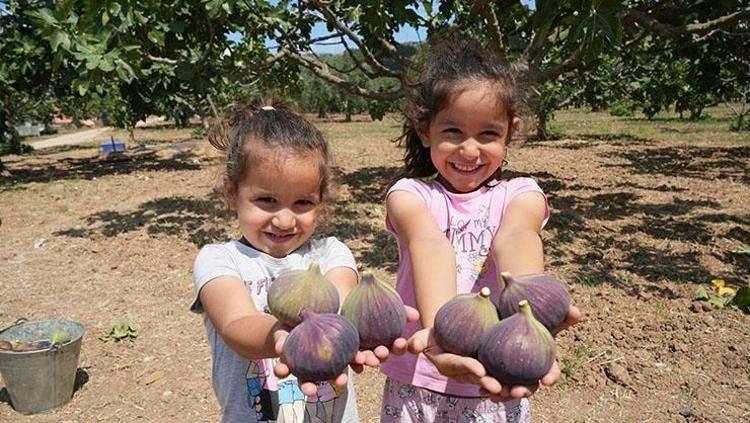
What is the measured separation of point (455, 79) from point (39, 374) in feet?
9.79

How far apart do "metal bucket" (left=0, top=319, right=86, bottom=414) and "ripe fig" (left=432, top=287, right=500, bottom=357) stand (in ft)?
9.84

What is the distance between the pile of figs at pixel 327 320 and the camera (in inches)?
42.4

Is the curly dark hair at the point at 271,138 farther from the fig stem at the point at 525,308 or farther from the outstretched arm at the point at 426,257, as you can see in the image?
the fig stem at the point at 525,308

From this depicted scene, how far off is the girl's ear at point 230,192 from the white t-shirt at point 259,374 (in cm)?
11

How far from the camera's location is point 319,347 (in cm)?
106

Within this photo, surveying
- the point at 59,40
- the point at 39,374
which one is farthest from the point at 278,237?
the point at 59,40

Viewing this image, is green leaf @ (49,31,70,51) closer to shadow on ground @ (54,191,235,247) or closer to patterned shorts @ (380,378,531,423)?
shadow on ground @ (54,191,235,247)

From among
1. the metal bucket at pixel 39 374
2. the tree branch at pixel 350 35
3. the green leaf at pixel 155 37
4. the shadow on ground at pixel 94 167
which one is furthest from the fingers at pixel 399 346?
the shadow on ground at pixel 94 167

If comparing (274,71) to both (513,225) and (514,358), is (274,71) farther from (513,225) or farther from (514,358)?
(514,358)

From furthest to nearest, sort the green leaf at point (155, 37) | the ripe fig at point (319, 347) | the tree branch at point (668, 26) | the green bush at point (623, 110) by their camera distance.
A: the green bush at point (623, 110) < the tree branch at point (668, 26) < the green leaf at point (155, 37) < the ripe fig at point (319, 347)

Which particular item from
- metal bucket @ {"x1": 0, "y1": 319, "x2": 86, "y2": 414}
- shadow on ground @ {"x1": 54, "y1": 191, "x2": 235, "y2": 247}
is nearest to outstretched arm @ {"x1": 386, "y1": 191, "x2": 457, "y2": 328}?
metal bucket @ {"x1": 0, "y1": 319, "x2": 86, "y2": 414}

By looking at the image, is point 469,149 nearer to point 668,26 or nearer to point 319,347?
point 319,347

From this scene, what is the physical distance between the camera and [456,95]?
163 cm

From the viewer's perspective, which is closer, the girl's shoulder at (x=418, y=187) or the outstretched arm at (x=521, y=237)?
the outstretched arm at (x=521, y=237)
